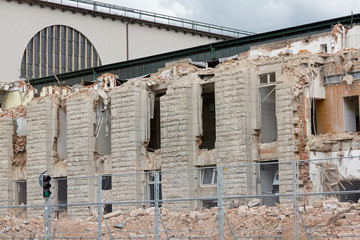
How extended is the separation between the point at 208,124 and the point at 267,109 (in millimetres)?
6923

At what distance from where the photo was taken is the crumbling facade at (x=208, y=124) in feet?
118

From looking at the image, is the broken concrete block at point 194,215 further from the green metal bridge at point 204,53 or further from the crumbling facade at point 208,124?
the green metal bridge at point 204,53

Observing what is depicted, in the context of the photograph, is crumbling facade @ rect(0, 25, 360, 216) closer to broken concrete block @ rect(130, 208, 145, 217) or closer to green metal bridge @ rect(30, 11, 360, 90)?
green metal bridge @ rect(30, 11, 360, 90)

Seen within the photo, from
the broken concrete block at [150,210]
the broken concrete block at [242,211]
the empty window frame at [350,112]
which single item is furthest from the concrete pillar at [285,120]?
the broken concrete block at [150,210]

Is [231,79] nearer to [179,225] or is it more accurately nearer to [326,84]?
[326,84]

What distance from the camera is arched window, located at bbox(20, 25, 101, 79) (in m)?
60.4

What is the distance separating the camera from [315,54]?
3634cm

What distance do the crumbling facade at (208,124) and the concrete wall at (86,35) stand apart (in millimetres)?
11828

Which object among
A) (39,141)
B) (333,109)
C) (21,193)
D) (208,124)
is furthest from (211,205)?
(21,193)

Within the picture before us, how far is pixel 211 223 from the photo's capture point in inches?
1257

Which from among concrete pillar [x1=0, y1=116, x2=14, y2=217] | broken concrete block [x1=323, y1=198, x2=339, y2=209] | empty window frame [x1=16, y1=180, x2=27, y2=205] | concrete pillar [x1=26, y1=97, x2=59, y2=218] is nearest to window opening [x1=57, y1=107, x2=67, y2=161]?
concrete pillar [x1=26, y1=97, x2=59, y2=218]

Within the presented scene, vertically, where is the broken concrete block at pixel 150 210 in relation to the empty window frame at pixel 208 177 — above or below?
below

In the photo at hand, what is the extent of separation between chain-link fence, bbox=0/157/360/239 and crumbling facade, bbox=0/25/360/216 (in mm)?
118

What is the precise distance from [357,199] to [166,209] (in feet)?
32.2
